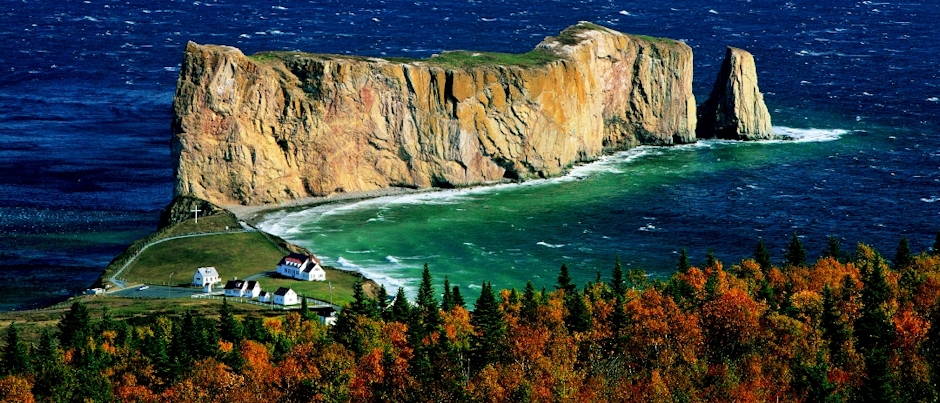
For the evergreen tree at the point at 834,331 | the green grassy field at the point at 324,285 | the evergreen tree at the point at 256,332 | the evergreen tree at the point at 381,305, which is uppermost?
the evergreen tree at the point at 834,331

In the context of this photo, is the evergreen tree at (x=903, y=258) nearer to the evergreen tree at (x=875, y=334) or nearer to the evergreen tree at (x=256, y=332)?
the evergreen tree at (x=875, y=334)

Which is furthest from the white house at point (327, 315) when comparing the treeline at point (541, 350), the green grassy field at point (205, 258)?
the green grassy field at point (205, 258)

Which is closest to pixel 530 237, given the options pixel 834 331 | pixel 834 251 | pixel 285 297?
pixel 834 251

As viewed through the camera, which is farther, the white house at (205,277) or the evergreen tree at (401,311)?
the white house at (205,277)

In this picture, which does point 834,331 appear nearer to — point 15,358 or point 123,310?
point 15,358

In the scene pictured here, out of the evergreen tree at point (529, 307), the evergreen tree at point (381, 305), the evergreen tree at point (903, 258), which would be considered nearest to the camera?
the evergreen tree at point (529, 307)

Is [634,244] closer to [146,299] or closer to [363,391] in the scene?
[146,299]

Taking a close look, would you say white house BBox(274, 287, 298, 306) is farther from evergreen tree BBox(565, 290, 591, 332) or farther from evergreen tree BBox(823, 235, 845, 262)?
evergreen tree BBox(823, 235, 845, 262)

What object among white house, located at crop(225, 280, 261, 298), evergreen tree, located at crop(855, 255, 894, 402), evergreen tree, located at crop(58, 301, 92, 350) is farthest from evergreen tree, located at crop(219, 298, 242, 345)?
evergreen tree, located at crop(855, 255, 894, 402)
